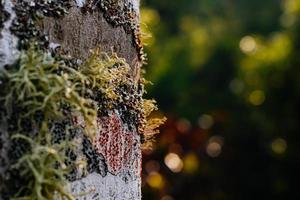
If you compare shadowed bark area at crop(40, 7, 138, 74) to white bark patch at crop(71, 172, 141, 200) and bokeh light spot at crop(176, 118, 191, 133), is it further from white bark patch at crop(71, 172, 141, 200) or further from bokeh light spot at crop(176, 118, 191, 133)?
bokeh light spot at crop(176, 118, 191, 133)

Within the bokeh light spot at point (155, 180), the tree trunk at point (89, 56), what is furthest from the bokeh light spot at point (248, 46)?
the tree trunk at point (89, 56)

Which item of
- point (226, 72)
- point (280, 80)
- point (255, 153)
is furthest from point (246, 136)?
point (226, 72)

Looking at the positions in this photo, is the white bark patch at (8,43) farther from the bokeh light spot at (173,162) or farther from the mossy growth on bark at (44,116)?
the bokeh light spot at (173,162)

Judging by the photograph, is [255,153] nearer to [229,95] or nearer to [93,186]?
[229,95]

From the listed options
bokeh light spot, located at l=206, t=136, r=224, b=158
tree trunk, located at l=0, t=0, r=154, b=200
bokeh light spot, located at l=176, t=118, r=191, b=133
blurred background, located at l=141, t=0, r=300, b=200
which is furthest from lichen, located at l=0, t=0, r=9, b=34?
bokeh light spot, located at l=206, t=136, r=224, b=158

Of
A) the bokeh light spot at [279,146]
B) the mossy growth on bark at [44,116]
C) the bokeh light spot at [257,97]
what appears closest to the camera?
the mossy growth on bark at [44,116]

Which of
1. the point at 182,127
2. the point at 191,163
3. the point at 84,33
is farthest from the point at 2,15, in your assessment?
the point at 191,163
